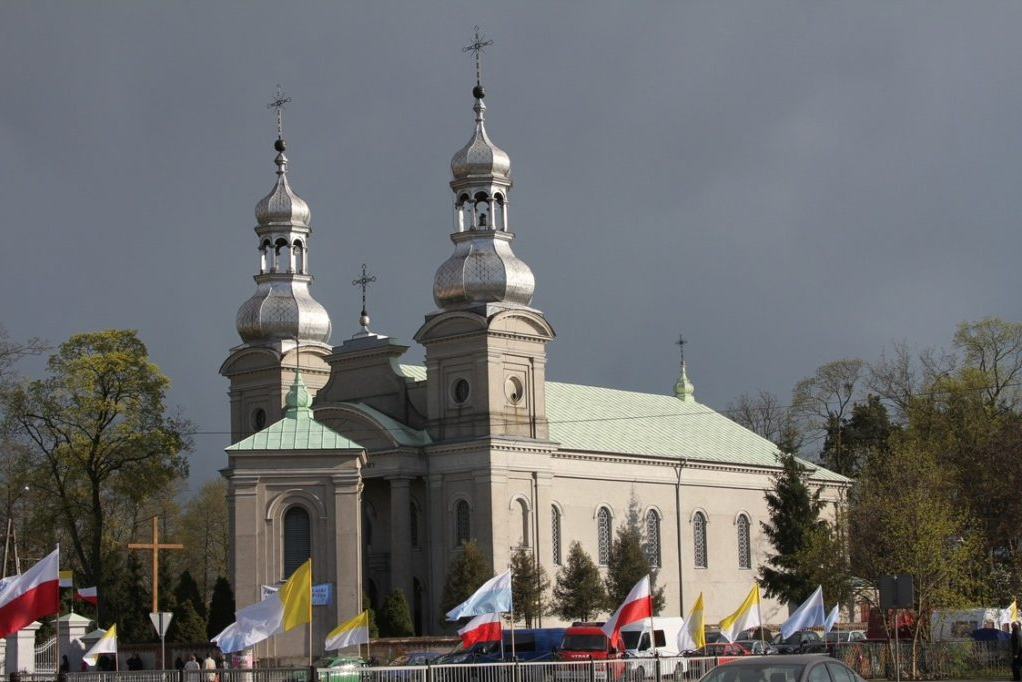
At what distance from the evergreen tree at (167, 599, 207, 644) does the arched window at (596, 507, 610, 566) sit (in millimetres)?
18490

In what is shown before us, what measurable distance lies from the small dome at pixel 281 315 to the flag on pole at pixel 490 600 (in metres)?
37.3

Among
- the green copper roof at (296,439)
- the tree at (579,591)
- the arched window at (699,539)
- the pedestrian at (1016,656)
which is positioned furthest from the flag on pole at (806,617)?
the arched window at (699,539)

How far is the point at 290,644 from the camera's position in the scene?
181 feet

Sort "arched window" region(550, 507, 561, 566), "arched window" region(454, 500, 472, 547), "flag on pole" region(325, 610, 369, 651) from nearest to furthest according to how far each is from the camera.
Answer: "flag on pole" region(325, 610, 369, 651) < "arched window" region(454, 500, 472, 547) < "arched window" region(550, 507, 561, 566)

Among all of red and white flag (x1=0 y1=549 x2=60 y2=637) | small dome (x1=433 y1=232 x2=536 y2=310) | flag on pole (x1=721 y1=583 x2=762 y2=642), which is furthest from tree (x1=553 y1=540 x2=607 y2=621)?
red and white flag (x1=0 y1=549 x2=60 y2=637)

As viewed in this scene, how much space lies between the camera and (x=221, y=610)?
62.7 metres

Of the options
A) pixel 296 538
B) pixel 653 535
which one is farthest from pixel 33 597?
pixel 653 535

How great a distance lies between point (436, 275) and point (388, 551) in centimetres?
1093

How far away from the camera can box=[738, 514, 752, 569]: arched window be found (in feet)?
262

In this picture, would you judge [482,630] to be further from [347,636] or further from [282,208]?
[282,208]

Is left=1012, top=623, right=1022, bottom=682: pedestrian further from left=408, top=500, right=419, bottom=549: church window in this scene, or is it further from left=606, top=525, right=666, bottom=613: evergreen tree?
left=408, top=500, right=419, bottom=549: church window

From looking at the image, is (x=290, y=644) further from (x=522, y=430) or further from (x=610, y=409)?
(x=610, y=409)

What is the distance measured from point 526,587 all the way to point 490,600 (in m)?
27.0

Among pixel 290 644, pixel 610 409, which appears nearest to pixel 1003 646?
pixel 290 644
